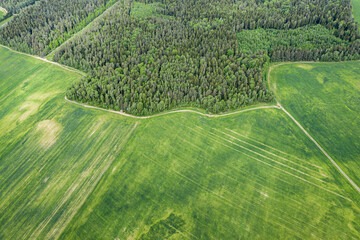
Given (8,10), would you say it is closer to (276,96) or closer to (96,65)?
(96,65)

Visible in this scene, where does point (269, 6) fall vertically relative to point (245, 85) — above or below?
above

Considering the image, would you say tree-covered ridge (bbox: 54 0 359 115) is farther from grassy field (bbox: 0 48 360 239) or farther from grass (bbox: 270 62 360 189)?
grassy field (bbox: 0 48 360 239)

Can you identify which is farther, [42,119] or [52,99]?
[52,99]

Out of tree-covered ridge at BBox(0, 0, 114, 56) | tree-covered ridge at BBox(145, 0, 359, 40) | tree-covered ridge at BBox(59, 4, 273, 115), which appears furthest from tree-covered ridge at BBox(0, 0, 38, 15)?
tree-covered ridge at BBox(145, 0, 359, 40)

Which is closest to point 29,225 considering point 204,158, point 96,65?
point 204,158

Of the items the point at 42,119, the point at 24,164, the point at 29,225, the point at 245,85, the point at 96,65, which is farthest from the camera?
the point at 96,65

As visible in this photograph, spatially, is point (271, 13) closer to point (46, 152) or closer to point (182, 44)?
point (182, 44)

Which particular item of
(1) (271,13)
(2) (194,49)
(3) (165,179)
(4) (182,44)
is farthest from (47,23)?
(1) (271,13)
